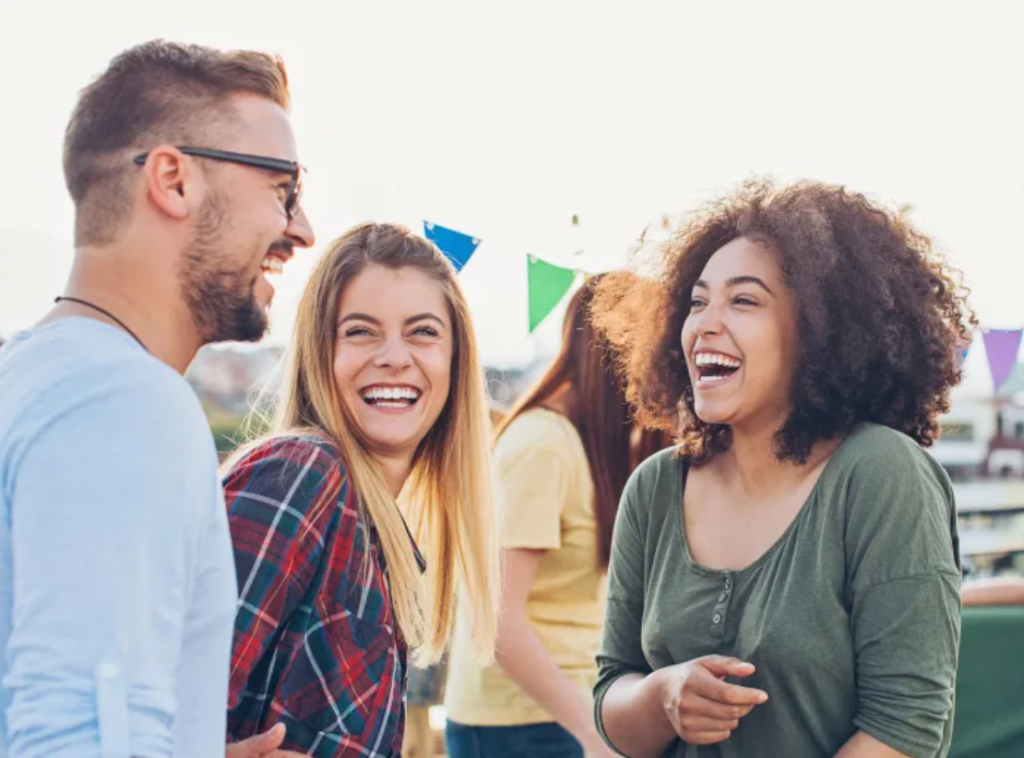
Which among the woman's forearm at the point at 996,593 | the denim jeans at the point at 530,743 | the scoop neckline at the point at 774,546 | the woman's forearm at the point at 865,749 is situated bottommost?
the denim jeans at the point at 530,743

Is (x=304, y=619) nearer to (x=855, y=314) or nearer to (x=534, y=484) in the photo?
(x=855, y=314)

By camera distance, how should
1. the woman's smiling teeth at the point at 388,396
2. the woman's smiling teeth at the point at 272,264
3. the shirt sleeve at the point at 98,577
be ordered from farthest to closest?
the woman's smiling teeth at the point at 388,396, the woman's smiling teeth at the point at 272,264, the shirt sleeve at the point at 98,577

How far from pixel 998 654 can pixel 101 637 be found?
242 cm

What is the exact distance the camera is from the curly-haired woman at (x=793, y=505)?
5.23 ft

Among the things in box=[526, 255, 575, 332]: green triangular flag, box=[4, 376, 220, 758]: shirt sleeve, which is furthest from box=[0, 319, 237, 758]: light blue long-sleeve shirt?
box=[526, 255, 575, 332]: green triangular flag

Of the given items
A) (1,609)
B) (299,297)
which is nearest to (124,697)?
(1,609)

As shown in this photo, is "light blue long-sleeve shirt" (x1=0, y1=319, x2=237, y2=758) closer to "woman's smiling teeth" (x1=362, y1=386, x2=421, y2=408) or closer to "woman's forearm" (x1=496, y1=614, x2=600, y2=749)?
"woman's smiling teeth" (x1=362, y1=386, x2=421, y2=408)

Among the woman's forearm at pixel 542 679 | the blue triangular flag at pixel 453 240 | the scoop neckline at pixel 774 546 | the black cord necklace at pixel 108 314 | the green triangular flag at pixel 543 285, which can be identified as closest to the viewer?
the black cord necklace at pixel 108 314

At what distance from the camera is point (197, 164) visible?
1258 millimetres

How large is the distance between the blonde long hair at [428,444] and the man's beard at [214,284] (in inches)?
22.4

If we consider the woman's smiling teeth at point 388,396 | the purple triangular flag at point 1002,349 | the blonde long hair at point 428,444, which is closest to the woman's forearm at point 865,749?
the blonde long hair at point 428,444

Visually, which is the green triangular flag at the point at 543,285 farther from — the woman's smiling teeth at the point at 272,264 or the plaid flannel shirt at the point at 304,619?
the woman's smiling teeth at the point at 272,264

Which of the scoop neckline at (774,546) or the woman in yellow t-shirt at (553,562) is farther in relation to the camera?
the woman in yellow t-shirt at (553,562)

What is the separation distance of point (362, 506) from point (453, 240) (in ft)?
4.98
